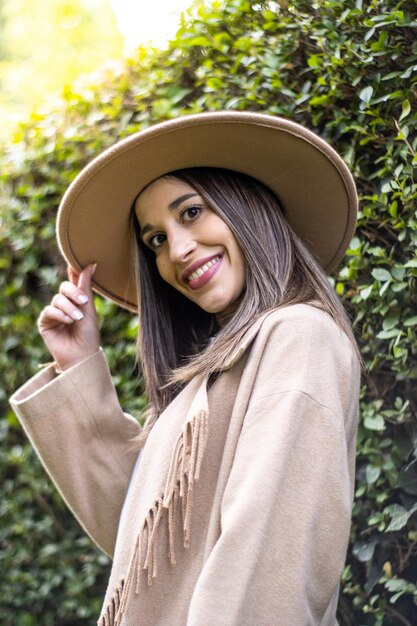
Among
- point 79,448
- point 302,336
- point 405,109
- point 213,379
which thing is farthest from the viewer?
point 79,448

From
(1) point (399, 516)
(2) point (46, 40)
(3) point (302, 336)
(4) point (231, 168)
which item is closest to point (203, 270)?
(4) point (231, 168)

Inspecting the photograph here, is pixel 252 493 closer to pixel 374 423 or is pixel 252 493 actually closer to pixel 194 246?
pixel 194 246

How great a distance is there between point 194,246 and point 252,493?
2.33 ft

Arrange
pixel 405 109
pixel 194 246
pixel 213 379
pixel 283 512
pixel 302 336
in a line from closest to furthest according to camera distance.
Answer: pixel 283 512 → pixel 302 336 → pixel 213 379 → pixel 194 246 → pixel 405 109

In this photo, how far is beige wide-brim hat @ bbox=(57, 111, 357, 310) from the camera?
6.31 feet

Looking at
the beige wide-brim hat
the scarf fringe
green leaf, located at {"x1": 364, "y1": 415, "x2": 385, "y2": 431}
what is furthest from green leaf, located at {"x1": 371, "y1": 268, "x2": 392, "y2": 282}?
the scarf fringe

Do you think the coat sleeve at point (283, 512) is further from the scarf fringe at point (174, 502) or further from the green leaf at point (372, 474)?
the green leaf at point (372, 474)

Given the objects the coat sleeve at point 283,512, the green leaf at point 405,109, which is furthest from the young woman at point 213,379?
the green leaf at point 405,109

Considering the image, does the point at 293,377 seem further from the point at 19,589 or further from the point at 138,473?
the point at 19,589

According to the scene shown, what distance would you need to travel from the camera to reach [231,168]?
2016 mm

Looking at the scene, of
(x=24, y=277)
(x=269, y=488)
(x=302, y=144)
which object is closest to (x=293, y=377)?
(x=269, y=488)

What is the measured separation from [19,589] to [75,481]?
138cm

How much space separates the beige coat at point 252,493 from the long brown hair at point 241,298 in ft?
0.34

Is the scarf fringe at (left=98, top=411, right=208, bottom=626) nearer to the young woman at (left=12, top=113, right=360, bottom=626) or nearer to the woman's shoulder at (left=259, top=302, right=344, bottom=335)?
the young woman at (left=12, top=113, right=360, bottom=626)
